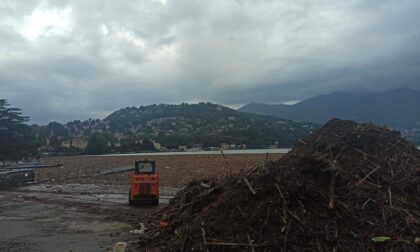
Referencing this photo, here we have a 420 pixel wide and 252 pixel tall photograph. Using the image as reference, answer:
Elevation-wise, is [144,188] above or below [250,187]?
below

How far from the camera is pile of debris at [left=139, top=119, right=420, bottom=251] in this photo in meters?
7.37

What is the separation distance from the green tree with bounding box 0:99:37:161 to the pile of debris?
220ft

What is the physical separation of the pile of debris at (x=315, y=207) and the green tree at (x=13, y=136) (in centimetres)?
6707

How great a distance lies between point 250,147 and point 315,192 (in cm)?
12256

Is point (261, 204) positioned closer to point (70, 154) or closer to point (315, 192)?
→ point (315, 192)

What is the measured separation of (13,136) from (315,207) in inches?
2955

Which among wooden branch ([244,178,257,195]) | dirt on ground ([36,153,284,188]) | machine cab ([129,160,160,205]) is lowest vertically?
dirt on ground ([36,153,284,188])

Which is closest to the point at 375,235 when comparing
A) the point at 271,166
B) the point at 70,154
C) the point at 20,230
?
the point at 271,166

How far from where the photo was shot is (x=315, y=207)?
7.84 m

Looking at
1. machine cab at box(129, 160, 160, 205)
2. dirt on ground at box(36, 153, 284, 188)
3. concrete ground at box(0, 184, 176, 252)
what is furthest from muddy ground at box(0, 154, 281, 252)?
dirt on ground at box(36, 153, 284, 188)

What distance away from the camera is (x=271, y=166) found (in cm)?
923

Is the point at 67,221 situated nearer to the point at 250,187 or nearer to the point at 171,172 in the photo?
the point at 250,187

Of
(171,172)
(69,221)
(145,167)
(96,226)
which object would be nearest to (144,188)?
(145,167)

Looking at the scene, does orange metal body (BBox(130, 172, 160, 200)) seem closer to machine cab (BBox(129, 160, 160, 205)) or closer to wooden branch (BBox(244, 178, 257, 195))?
machine cab (BBox(129, 160, 160, 205))
